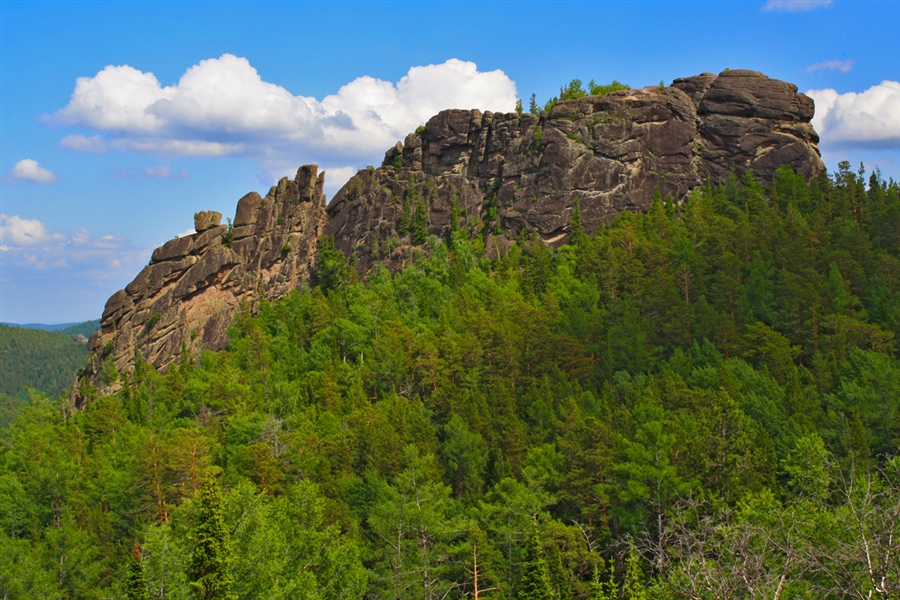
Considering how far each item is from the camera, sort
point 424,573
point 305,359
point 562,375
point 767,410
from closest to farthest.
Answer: point 424,573 → point 767,410 → point 562,375 → point 305,359

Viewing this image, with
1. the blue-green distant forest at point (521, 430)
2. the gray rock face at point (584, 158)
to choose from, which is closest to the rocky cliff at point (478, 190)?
the gray rock face at point (584, 158)

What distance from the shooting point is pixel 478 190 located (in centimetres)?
10581

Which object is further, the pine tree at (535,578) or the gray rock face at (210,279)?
the gray rock face at (210,279)

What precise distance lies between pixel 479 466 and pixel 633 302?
1117 inches

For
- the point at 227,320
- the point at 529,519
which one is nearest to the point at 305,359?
the point at 227,320

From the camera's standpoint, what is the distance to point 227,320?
3952 inches

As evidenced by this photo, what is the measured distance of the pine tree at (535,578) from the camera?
36.8 meters

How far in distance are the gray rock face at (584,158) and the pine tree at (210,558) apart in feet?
233

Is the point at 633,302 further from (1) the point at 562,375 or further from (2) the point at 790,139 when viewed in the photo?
(2) the point at 790,139

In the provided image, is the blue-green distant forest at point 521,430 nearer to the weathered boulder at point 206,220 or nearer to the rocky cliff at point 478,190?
the rocky cliff at point 478,190

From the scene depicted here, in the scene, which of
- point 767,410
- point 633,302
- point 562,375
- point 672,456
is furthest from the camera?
point 633,302

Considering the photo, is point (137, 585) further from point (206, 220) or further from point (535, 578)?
point (206, 220)

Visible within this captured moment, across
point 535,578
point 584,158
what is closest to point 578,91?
point 584,158

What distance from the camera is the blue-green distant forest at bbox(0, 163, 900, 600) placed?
125 feet
